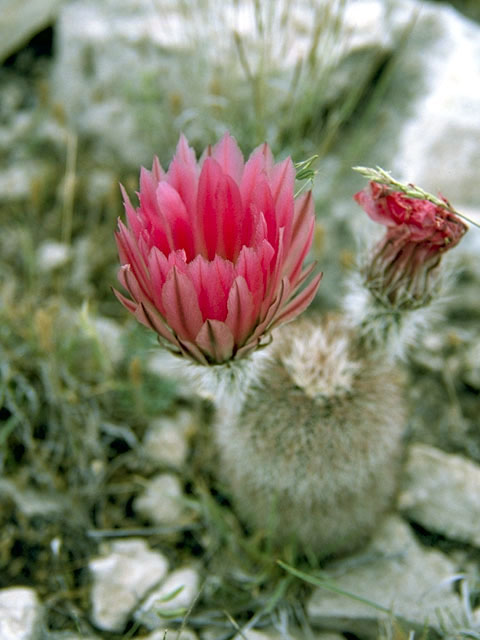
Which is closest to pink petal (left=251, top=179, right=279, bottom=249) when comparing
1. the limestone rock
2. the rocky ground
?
the rocky ground

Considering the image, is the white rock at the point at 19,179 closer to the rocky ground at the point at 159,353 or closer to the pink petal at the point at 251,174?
the rocky ground at the point at 159,353

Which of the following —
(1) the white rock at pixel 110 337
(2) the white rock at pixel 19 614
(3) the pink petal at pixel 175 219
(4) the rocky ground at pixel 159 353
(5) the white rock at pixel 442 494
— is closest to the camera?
(3) the pink petal at pixel 175 219

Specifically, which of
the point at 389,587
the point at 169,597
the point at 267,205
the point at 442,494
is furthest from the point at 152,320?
the point at 442,494

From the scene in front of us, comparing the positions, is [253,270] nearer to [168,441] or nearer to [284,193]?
[284,193]

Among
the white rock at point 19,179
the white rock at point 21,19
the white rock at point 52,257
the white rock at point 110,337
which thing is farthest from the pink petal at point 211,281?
the white rock at point 21,19

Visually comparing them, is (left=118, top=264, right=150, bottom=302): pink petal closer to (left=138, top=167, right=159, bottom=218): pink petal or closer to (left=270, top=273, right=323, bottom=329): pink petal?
(left=138, top=167, right=159, bottom=218): pink petal

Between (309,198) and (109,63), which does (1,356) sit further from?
(109,63)
